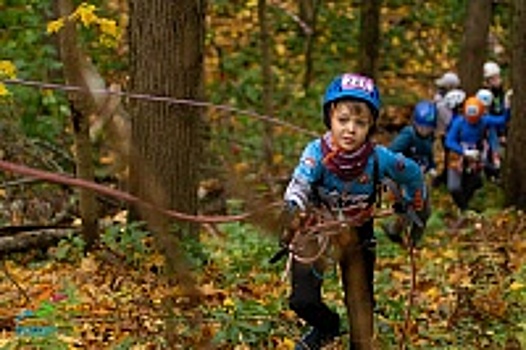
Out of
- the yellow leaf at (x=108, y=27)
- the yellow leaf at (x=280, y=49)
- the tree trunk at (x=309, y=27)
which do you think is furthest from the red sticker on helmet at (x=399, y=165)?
the yellow leaf at (x=280, y=49)

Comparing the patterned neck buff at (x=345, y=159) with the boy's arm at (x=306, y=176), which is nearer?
the boy's arm at (x=306, y=176)

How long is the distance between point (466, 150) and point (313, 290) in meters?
7.15

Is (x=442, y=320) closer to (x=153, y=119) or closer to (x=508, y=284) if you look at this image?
(x=508, y=284)

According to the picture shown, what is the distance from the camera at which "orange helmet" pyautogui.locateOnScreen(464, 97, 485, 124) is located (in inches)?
437

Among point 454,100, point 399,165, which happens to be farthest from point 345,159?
point 454,100

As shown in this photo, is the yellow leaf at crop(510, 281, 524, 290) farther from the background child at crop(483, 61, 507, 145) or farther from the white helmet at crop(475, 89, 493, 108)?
the background child at crop(483, 61, 507, 145)

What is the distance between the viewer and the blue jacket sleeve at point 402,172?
4426 millimetres

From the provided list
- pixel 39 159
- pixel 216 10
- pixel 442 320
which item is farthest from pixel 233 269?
pixel 216 10

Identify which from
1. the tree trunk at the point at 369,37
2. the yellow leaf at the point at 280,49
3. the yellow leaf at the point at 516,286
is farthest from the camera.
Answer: the yellow leaf at the point at 280,49

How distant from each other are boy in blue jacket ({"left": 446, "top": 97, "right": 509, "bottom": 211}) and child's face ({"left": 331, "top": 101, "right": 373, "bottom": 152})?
7139mm

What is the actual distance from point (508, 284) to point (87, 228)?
3337mm

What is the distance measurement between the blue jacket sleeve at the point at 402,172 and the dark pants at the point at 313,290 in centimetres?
36

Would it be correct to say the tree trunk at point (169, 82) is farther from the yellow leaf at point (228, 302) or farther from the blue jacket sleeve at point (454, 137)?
the blue jacket sleeve at point (454, 137)

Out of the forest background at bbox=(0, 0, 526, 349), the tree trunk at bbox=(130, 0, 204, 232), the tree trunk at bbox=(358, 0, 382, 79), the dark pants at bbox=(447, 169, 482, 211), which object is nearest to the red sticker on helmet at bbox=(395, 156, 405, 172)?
the forest background at bbox=(0, 0, 526, 349)
